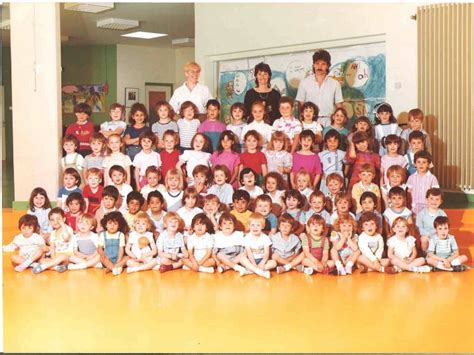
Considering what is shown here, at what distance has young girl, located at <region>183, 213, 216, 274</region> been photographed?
5652mm

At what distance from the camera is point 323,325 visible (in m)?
3.95

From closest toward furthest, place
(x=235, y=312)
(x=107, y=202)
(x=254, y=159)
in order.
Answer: (x=235, y=312) → (x=107, y=202) → (x=254, y=159)

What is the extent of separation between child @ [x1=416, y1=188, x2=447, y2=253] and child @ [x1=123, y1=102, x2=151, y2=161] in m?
2.89

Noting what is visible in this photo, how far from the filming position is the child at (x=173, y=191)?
20.1 feet

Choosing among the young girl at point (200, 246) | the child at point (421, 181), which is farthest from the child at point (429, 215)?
the young girl at point (200, 246)

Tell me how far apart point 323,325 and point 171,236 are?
214 cm

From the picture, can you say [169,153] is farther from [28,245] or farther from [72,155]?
[28,245]

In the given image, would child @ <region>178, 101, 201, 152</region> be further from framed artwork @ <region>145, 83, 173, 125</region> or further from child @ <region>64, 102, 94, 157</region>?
framed artwork @ <region>145, 83, 173, 125</region>

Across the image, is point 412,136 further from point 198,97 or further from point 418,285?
point 198,97

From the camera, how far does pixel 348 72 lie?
29.0 ft

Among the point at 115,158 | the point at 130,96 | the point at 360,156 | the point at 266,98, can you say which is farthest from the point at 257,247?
the point at 130,96

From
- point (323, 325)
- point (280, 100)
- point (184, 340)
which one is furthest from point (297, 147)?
point (184, 340)

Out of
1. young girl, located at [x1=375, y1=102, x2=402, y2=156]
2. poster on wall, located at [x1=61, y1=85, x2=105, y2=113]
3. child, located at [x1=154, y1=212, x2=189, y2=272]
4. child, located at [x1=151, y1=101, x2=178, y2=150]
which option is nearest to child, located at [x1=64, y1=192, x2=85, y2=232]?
child, located at [x1=154, y1=212, x2=189, y2=272]

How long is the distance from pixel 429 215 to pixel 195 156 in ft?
7.71
